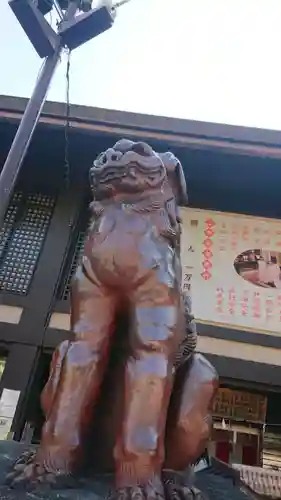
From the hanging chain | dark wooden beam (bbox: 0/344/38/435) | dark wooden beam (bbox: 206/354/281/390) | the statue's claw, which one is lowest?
the statue's claw

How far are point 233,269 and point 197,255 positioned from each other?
0.40m

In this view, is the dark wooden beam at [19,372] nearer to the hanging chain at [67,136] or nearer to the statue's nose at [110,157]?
the hanging chain at [67,136]

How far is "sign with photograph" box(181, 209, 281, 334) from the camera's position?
5254mm

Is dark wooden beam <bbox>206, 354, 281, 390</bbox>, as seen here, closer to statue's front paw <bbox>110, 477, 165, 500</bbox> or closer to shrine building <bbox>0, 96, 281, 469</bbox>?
shrine building <bbox>0, 96, 281, 469</bbox>

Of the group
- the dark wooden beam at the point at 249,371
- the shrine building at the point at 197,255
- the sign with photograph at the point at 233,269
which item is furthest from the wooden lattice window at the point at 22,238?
the dark wooden beam at the point at 249,371

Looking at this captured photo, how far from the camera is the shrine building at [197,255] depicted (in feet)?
16.4

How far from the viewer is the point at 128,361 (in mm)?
1586

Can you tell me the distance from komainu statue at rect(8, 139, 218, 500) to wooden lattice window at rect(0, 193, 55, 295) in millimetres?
3629

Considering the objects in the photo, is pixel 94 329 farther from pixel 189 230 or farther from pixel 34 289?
pixel 189 230

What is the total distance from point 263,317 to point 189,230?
1.25m

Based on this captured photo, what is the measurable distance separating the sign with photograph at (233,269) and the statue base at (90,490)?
12.0ft

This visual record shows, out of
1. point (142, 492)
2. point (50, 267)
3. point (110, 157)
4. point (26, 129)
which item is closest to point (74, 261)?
point (50, 267)

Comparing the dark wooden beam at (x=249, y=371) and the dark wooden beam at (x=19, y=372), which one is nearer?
the dark wooden beam at (x=19, y=372)

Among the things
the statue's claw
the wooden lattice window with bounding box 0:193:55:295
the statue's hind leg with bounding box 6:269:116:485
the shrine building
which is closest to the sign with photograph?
the shrine building
